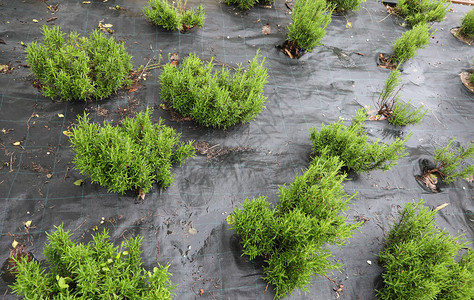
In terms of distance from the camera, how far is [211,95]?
12.5 feet

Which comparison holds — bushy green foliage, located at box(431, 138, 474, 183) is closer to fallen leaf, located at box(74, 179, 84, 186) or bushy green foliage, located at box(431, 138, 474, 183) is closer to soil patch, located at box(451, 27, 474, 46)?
soil patch, located at box(451, 27, 474, 46)

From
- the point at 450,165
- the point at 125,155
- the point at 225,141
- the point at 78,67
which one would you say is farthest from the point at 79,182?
the point at 450,165

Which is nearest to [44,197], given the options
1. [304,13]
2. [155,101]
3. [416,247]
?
[155,101]

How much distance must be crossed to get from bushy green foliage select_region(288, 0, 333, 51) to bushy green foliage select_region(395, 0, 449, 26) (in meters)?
2.62

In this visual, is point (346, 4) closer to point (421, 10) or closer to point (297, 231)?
point (421, 10)

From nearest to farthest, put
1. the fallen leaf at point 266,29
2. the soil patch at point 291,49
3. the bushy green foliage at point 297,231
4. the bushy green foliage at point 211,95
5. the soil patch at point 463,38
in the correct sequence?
the bushy green foliage at point 297,231
the bushy green foliage at point 211,95
the soil patch at point 291,49
the fallen leaf at point 266,29
the soil patch at point 463,38

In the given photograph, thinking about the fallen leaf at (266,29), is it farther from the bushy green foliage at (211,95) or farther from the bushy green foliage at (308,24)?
the bushy green foliage at (211,95)

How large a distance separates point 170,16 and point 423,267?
5.01 meters

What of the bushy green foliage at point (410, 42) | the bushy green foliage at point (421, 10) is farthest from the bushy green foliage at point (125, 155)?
the bushy green foliage at point (421, 10)

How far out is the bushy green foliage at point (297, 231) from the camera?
270cm

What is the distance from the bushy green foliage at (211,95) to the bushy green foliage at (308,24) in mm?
1480

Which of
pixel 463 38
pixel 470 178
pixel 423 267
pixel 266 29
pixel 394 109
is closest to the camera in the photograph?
pixel 423 267

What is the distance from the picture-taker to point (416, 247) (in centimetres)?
292

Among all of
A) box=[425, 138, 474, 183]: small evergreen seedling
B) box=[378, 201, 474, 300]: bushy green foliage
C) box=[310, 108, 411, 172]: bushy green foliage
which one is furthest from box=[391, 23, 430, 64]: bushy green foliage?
box=[378, 201, 474, 300]: bushy green foliage
